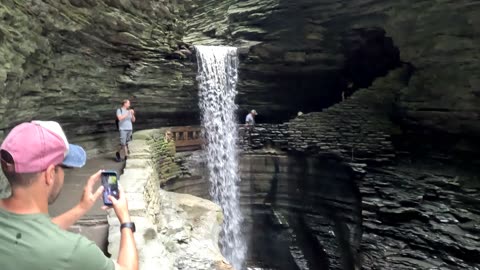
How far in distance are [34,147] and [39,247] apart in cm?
42

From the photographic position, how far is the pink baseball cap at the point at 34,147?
154cm

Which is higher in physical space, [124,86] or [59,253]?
[124,86]

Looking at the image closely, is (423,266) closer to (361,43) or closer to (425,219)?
(425,219)

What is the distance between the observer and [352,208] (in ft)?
45.2

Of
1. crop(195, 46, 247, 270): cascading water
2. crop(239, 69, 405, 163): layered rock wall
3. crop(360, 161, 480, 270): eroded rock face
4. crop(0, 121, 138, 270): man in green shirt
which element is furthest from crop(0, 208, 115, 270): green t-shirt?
crop(195, 46, 247, 270): cascading water

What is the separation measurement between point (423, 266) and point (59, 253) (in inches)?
457

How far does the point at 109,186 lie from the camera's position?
225cm

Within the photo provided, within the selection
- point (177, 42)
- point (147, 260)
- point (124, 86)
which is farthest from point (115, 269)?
point (177, 42)

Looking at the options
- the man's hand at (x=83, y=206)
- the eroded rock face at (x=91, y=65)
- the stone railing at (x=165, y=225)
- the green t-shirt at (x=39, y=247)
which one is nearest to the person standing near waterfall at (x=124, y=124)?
the stone railing at (x=165, y=225)

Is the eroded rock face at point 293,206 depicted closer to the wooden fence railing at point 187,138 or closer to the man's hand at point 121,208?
the wooden fence railing at point 187,138

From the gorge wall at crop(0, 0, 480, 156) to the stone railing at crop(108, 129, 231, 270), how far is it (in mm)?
2524

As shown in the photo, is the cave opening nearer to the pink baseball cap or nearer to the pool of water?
the pool of water

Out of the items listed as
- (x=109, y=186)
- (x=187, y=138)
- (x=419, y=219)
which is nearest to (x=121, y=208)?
(x=109, y=186)

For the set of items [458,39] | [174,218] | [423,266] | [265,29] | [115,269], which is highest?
[265,29]
